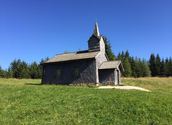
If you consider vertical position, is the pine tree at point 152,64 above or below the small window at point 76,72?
above

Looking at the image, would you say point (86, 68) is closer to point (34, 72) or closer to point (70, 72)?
point (70, 72)

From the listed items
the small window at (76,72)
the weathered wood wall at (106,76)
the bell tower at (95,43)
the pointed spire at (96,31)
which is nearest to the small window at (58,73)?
the small window at (76,72)

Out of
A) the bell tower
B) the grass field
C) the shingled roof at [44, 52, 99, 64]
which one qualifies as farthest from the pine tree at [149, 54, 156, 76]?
the grass field

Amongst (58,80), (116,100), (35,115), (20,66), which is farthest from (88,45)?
(20,66)

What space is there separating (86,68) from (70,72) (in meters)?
2.98

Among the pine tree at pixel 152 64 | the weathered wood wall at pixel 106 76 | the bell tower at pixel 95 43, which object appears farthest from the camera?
the pine tree at pixel 152 64

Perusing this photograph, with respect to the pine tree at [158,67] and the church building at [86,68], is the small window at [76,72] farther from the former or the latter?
the pine tree at [158,67]

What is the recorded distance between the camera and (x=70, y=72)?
3838cm

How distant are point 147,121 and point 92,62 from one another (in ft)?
75.5

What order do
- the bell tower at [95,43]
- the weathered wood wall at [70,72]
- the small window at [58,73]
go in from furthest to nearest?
the bell tower at [95,43] → the small window at [58,73] → the weathered wood wall at [70,72]

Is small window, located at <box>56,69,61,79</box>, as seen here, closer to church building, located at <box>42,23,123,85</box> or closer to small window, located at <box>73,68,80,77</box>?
church building, located at <box>42,23,123,85</box>

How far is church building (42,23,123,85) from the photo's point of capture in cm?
3697

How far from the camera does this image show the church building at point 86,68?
36969mm

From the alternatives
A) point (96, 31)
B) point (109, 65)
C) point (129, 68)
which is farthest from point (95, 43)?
point (129, 68)
